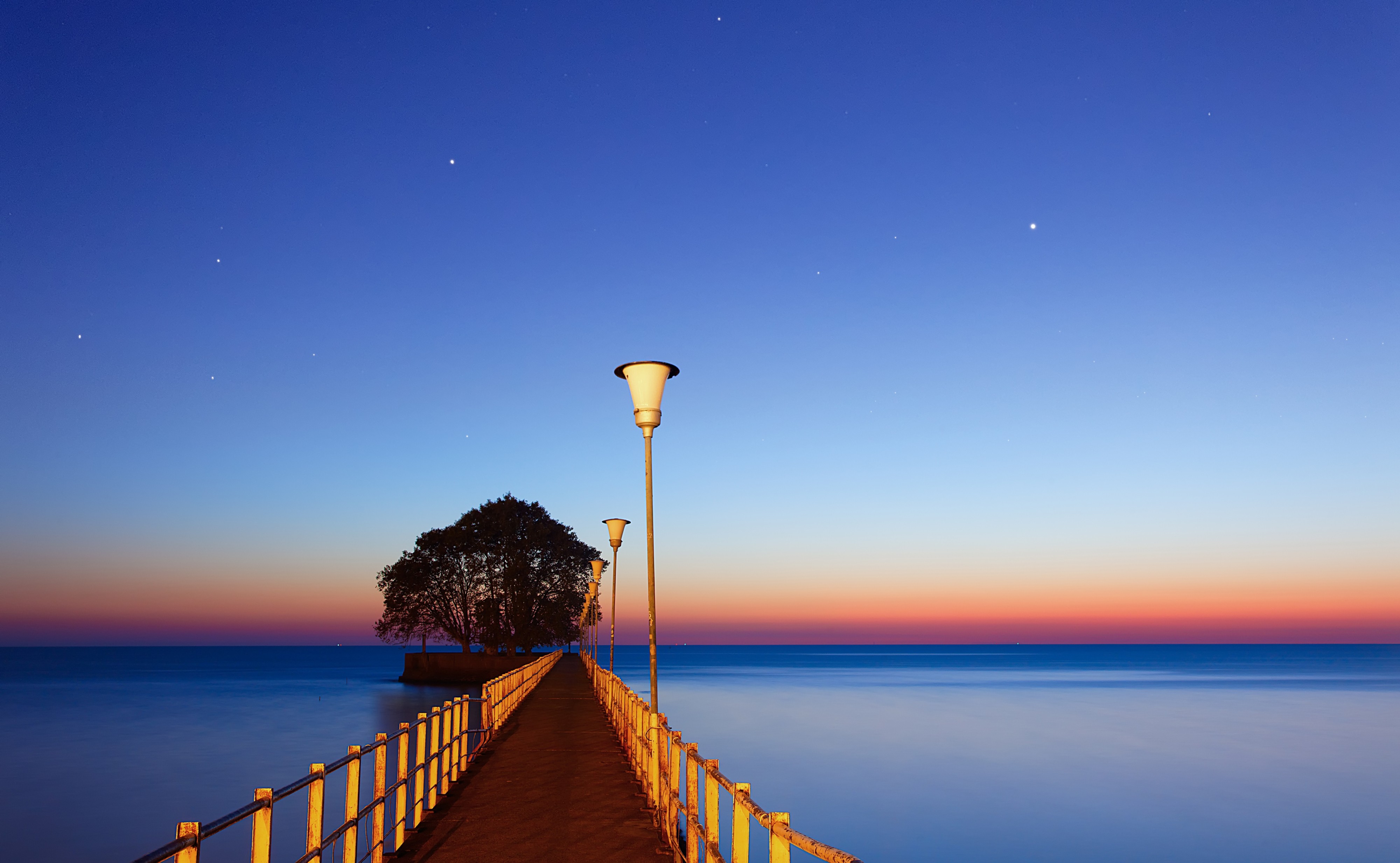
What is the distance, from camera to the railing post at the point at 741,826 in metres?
5.59

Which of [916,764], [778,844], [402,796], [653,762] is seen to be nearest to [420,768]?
[402,796]

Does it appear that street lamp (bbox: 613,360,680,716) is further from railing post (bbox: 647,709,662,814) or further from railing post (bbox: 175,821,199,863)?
railing post (bbox: 175,821,199,863)

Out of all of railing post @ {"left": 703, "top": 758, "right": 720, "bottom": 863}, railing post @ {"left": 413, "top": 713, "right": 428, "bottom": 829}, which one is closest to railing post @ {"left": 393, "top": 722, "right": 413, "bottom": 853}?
railing post @ {"left": 413, "top": 713, "right": 428, "bottom": 829}

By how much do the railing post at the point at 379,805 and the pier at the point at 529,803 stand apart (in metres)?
0.02

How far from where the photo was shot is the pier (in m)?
5.82

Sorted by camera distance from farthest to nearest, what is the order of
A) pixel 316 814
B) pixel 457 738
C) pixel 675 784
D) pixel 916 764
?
pixel 916 764, pixel 457 738, pixel 675 784, pixel 316 814

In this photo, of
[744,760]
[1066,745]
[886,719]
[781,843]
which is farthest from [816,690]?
[781,843]

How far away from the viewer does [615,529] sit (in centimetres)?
2670

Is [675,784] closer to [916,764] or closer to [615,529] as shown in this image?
[615,529]

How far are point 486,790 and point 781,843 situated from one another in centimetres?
906

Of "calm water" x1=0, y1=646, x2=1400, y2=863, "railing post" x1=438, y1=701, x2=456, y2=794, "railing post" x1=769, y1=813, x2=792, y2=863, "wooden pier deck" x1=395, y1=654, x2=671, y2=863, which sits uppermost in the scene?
"railing post" x1=769, y1=813, x2=792, y2=863

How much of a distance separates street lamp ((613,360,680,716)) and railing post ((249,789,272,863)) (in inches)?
253

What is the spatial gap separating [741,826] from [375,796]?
4.45 m

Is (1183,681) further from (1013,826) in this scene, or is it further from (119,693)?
(119,693)
